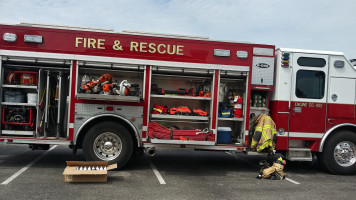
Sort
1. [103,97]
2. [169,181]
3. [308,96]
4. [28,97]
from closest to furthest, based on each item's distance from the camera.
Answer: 1. [169,181]
2. [103,97]
3. [28,97]
4. [308,96]

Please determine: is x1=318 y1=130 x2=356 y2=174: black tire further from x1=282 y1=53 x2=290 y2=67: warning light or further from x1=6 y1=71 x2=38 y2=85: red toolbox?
x1=6 y1=71 x2=38 y2=85: red toolbox

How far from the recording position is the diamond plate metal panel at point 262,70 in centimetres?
711

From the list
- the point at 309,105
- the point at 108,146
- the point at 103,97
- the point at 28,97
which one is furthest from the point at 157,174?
the point at 309,105

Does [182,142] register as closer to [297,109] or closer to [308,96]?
[297,109]

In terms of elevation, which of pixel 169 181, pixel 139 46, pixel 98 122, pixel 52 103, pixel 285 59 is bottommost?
pixel 169 181

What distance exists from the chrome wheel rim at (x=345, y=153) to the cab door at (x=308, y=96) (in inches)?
A: 22.7

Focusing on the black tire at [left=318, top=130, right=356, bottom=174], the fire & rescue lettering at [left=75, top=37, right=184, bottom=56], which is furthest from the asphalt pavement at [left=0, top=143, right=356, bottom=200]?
the fire & rescue lettering at [left=75, top=37, right=184, bottom=56]

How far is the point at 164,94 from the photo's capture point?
7.02 meters

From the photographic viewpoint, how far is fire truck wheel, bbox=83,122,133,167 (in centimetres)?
665

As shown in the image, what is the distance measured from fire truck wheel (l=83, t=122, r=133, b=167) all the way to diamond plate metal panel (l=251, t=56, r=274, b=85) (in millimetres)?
3130

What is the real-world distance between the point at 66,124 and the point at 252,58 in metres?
4.38

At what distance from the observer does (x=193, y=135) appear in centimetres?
677

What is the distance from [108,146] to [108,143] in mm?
74

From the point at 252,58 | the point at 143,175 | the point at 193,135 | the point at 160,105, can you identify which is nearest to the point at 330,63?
the point at 252,58
